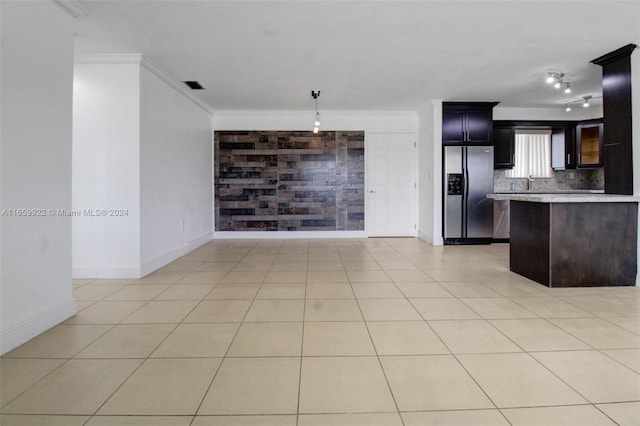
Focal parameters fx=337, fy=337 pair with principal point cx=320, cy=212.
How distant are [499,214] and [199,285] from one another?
5.35 meters

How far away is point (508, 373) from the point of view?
5.95 ft

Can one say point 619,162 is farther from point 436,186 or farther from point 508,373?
point 508,373

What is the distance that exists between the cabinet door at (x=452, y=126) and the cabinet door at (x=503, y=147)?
2.93 feet

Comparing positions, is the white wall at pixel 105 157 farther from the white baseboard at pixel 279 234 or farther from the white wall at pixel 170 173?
the white baseboard at pixel 279 234

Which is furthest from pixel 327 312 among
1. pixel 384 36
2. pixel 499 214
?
pixel 499 214

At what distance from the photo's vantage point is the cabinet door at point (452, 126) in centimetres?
604

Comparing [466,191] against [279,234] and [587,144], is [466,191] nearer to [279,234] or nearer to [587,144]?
[587,144]

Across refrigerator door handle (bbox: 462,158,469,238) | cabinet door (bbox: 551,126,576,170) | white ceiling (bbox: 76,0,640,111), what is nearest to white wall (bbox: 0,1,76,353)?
white ceiling (bbox: 76,0,640,111)

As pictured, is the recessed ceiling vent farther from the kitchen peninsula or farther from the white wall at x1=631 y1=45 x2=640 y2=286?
the white wall at x1=631 y1=45 x2=640 y2=286

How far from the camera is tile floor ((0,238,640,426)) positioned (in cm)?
152

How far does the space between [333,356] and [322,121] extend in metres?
5.60

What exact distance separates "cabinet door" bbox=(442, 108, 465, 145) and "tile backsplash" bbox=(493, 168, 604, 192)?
1347 mm

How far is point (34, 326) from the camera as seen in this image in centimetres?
233

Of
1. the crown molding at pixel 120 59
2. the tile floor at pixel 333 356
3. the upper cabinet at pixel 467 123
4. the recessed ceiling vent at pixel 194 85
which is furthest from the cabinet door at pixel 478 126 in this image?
the crown molding at pixel 120 59
